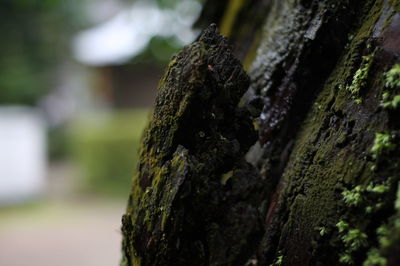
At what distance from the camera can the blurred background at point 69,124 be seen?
12.8 ft

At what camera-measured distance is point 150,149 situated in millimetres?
864

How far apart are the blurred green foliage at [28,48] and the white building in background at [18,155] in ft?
12.9

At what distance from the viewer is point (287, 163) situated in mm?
979

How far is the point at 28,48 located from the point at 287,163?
13.2m

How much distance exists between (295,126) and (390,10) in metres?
0.31

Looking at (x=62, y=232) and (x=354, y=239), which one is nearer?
(x=354, y=239)

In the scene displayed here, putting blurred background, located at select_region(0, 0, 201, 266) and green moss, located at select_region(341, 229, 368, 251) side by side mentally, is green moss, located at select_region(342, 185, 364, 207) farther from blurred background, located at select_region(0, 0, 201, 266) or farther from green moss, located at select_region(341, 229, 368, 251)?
blurred background, located at select_region(0, 0, 201, 266)

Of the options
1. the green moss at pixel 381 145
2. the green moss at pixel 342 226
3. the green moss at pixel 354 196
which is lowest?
the green moss at pixel 342 226

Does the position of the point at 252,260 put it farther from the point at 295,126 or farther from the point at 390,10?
the point at 390,10

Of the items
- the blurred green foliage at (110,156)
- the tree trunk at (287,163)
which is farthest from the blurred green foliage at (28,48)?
the tree trunk at (287,163)

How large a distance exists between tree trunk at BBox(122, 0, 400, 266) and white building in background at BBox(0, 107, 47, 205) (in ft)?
25.3

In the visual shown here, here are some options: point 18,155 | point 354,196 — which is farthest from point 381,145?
point 18,155

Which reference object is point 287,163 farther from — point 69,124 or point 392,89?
point 69,124

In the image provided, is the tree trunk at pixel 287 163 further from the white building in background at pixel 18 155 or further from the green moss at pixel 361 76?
the white building in background at pixel 18 155
